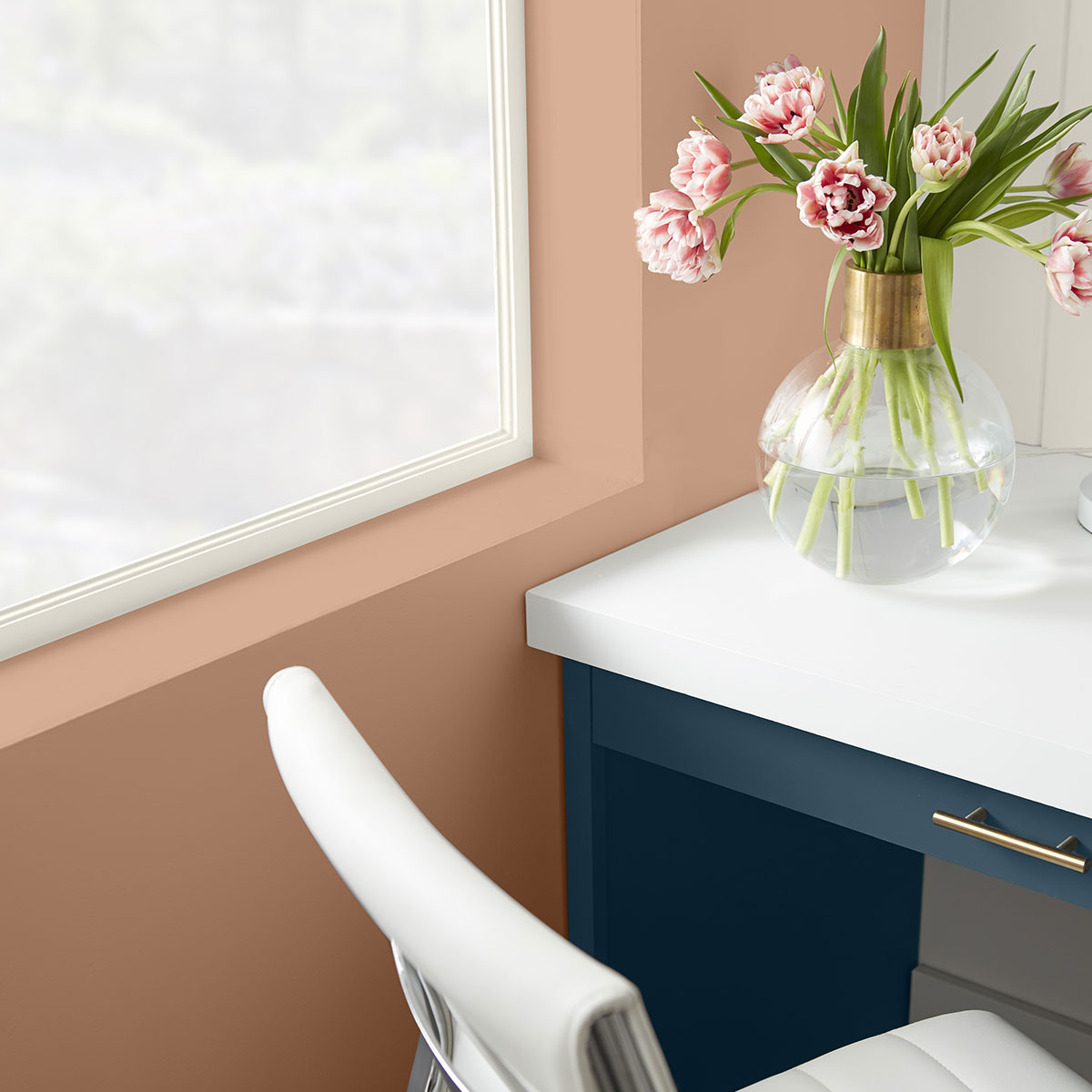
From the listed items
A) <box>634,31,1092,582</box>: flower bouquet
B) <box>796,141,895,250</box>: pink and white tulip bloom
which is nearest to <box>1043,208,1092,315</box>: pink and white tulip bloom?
<box>634,31,1092,582</box>: flower bouquet

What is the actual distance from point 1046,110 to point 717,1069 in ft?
3.71

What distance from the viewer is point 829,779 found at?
44.3 inches

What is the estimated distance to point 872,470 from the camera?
1190mm

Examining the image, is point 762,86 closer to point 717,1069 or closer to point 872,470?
point 872,470

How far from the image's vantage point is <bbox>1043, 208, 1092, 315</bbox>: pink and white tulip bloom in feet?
3.42

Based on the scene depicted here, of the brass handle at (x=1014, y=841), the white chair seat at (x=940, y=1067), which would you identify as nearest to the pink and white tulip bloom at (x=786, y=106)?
the brass handle at (x=1014, y=841)

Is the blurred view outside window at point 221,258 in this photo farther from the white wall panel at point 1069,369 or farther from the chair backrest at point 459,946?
the white wall panel at point 1069,369

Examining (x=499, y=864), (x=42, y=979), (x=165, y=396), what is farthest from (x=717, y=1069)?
(x=165, y=396)

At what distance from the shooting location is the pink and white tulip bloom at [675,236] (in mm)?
1135

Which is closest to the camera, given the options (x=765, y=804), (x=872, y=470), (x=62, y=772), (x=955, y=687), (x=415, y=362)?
(x=62, y=772)

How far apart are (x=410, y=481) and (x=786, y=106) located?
0.52 meters

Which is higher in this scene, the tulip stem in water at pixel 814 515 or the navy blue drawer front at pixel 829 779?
the tulip stem in water at pixel 814 515

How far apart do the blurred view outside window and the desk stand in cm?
29

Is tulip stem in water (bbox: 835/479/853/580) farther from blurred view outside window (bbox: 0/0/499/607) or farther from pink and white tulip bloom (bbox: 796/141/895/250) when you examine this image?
blurred view outside window (bbox: 0/0/499/607)
